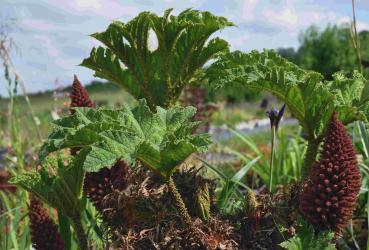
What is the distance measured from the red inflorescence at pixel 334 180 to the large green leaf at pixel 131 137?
18.8 inches

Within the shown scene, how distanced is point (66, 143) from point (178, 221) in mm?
511

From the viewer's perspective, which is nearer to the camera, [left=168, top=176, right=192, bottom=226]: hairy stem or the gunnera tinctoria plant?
[left=168, top=176, right=192, bottom=226]: hairy stem

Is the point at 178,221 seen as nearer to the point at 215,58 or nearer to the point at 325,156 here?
the point at 325,156

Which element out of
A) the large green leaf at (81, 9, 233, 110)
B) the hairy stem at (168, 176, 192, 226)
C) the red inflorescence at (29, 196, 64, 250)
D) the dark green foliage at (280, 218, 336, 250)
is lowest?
the red inflorescence at (29, 196, 64, 250)

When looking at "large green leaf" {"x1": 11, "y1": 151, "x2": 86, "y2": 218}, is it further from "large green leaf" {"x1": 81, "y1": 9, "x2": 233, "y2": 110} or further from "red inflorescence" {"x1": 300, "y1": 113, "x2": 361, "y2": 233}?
"red inflorescence" {"x1": 300, "y1": 113, "x2": 361, "y2": 233}

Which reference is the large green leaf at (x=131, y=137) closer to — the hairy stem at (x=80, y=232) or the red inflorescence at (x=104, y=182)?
the red inflorescence at (x=104, y=182)

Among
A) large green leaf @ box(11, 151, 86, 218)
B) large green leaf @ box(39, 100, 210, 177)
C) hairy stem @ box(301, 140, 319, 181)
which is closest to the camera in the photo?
large green leaf @ box(39, 100, 210, 177)

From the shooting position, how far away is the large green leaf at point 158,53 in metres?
2.39

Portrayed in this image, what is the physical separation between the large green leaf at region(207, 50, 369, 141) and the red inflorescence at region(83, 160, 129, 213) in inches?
21.0

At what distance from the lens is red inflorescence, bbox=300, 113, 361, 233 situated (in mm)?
1985

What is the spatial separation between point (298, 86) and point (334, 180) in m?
0.48

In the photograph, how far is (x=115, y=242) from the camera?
212cm

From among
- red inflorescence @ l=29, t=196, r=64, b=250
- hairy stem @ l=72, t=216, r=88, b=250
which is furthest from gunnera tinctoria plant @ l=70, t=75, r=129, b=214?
red inflorescence @ l=29, t=196, r=64, b=250

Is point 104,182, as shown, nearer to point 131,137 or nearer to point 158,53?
point 131,137
